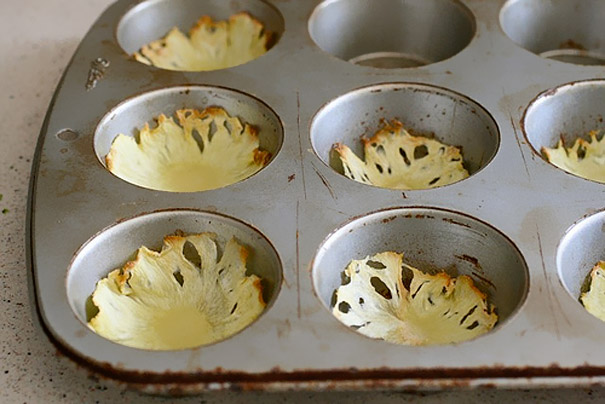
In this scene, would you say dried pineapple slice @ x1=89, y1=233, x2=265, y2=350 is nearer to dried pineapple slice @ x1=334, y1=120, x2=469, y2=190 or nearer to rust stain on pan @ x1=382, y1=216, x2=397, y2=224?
rust stain on pan @ x1=382, y1=216, x2=397, y2=224

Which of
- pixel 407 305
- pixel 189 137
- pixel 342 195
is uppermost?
pixel 342 195

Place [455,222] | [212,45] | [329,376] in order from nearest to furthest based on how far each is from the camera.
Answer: [329,376] < [455,222] < [212,45]

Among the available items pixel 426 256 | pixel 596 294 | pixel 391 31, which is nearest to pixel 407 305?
pixel 426 256

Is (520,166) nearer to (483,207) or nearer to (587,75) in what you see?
(483,207)

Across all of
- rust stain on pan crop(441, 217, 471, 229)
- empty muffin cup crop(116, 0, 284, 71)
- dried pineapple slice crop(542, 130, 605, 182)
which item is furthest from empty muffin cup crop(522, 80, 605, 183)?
empty muffin cup crop(116, 0, 284, 71)

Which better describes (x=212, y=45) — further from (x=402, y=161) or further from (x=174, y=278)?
(x=174, y=278)

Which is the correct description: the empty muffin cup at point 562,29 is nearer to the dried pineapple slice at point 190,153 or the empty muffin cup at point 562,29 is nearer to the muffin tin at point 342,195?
the muffin tin at point 342,195

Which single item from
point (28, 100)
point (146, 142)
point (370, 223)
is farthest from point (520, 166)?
Answer: point (28, 100)
